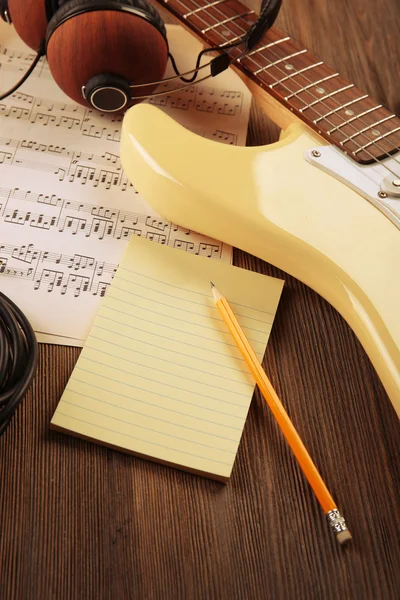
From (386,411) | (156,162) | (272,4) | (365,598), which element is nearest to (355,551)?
(365,598)

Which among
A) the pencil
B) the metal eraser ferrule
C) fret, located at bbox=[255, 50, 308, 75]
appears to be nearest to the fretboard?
fret, located at bbox=[255, 50, 308, 75]

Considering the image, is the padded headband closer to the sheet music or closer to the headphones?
the headphones

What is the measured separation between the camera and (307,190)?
592 millimetres

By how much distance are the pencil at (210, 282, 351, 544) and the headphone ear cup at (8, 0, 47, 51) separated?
1.22 ft

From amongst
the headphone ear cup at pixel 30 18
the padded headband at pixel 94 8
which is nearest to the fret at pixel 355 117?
the padded headband at pixel 94 8

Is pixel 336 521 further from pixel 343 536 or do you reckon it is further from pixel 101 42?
pixel 101 42

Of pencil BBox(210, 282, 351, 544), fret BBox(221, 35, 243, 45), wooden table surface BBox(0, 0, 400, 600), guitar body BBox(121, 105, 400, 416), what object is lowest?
wooden table surface BBox(0, 0, 400, 600)

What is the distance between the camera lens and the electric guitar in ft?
1.77

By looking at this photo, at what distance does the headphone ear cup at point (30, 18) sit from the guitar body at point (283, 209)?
0.15 metres

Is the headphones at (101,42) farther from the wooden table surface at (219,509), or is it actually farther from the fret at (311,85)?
the wooden table surface at (219,509)

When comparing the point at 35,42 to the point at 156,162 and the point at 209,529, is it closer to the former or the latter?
the point at 156,162

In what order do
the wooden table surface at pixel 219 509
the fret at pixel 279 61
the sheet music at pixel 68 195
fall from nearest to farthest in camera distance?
the wooden table surface at pixel 219 509 < the sheet music at pixel 68 195 < the fret at pixel 279 61

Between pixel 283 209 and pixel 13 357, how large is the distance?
30cm

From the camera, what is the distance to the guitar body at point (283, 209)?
0.54 meters
